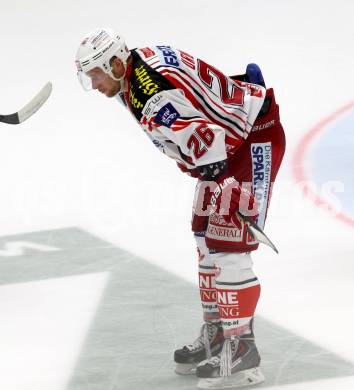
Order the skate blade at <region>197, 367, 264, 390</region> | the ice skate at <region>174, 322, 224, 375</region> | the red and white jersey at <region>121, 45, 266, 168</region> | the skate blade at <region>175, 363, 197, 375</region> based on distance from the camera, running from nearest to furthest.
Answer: the red and white jersey at <region>121, 45, 266, 168</region>
the skate blade at <region>197, 367, 264, 390</region>
the skate blade at <region>175, 363, 197, 375</region>
the ice skate at <region>174, 322, 224, 375</region>

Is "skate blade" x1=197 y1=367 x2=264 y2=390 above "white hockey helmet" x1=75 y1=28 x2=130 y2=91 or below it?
below

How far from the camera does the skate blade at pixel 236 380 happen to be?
404 centimetres

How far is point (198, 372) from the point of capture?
13.6 feet

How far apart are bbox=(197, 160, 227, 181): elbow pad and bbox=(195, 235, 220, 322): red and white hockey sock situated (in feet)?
1.81

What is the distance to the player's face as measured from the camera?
3.99m

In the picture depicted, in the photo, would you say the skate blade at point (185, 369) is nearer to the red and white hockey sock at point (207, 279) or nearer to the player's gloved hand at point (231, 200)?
the red and white hockey sock at point (207, 279)

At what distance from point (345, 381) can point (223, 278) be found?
2.30 feet

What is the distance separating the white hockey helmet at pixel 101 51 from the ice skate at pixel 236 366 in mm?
1315

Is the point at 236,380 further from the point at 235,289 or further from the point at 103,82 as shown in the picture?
the point at 103,82

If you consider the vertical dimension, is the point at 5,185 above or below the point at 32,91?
below

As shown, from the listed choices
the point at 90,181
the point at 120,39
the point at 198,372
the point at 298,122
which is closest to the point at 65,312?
the point at 198,372

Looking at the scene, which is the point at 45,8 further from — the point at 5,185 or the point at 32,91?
the point at 5,185

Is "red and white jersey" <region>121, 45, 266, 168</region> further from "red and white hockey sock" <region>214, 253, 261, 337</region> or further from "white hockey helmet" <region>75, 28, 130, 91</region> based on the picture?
"red and white hockey sock" <region>214, 253, 261, 337</region>

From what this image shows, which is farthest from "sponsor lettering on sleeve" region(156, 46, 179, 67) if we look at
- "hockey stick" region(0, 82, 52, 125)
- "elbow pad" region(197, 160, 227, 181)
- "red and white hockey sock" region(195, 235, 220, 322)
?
"red and white hockey sock" region(195, 235, 220, 322)
